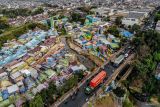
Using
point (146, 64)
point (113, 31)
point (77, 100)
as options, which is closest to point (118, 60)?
point (146, 64)

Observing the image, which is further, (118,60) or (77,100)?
(118,60)

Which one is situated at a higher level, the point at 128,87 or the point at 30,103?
the point at 30,103

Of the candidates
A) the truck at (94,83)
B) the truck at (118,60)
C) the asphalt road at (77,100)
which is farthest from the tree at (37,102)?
the truck at (118,60)

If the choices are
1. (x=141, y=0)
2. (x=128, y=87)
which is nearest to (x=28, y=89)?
(x=128, y=87)

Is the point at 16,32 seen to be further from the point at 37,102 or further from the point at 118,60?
the point at 37,102

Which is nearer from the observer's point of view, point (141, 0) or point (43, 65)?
point (43, 65)

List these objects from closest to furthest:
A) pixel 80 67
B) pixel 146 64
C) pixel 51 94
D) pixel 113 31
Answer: pixel 51 94 < pixel 80 67 < pixel 146 64 < pixel 113 31

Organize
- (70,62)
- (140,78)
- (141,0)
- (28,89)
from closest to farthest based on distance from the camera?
(28,89) → (140,78) → (70,62) → (141,0)

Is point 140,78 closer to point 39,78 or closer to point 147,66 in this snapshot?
point 147,66

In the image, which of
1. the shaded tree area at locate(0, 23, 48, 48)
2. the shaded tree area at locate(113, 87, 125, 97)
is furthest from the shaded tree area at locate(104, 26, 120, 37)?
the shaded tree area at locate(113, 87, 125, 97)

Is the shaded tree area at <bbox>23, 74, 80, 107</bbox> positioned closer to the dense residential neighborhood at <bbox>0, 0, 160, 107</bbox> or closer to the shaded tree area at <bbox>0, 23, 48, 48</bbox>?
the dense residential neighborhood at <bbox>0, 0, 160, 107</bbox>
